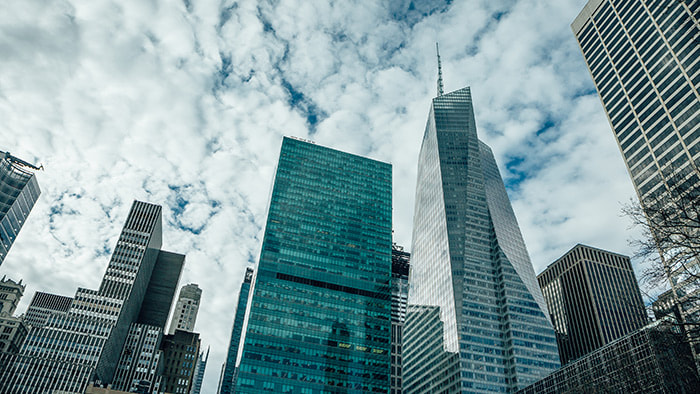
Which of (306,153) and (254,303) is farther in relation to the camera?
(306,153)

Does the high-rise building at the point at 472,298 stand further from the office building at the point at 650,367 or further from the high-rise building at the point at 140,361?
the high-rise building at the point at 140,361

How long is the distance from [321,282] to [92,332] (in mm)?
83974

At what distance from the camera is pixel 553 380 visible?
115938mm

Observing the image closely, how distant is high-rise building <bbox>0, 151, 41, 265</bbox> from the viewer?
153 meters

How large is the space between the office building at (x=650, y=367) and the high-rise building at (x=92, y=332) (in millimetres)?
128610

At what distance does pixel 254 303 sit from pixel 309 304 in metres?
14.6

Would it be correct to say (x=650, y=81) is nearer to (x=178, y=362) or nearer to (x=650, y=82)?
(x=650, y=82)

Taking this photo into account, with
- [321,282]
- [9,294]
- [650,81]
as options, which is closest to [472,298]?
[321,282]

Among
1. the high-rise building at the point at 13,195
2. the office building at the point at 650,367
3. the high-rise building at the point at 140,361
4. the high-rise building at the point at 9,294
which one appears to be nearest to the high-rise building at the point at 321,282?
the office building at the point at 650,367

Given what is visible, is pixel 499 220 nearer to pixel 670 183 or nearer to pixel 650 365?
pixel 650 365

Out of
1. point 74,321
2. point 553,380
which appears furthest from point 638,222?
point 74,321

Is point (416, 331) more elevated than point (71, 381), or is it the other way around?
point (416, 331)

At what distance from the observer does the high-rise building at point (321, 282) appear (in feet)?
357

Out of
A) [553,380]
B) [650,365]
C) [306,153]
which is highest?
[306,153]
